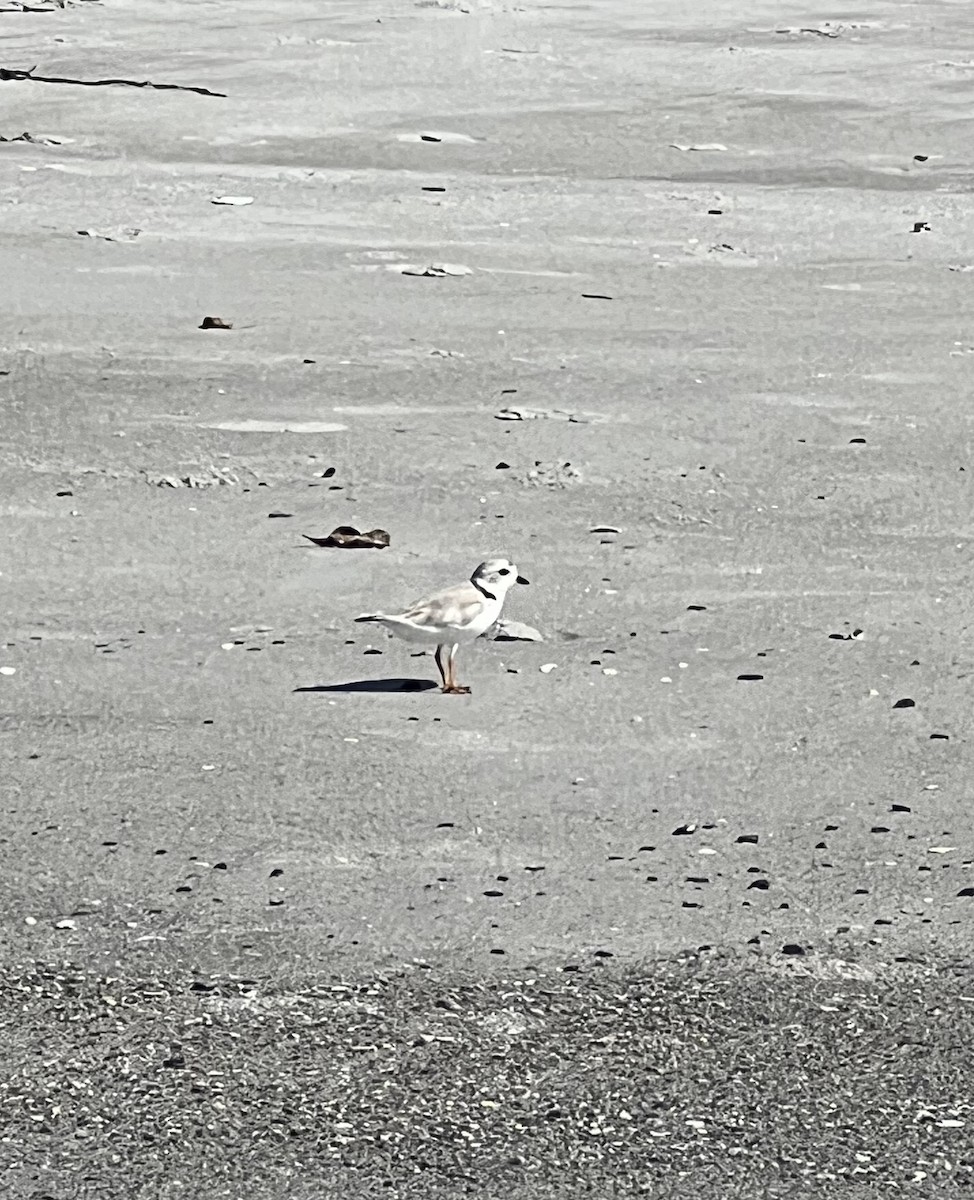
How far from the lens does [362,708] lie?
6.52 meters

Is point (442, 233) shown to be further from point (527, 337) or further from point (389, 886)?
point (389, 886)

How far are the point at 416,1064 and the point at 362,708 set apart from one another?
2.09 meters

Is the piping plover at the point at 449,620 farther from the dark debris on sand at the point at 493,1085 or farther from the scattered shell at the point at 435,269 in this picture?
the scattered shell at the point at 435,269

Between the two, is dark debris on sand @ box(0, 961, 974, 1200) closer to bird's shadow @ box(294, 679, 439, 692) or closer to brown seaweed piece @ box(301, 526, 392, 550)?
bird's shadow @ box(294, 679, 439, 692)

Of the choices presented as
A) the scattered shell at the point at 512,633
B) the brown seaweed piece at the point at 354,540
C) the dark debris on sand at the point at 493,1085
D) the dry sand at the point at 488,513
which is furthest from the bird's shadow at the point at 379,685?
the dark debris on sand at the point at 493,1085

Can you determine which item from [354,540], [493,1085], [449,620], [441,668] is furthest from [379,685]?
[493,1085]

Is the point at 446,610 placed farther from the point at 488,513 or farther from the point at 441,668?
the point at 488,513

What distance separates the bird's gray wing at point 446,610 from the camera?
662cm

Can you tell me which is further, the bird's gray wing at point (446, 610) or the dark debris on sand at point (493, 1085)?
the bird's gray wing at point (446, 610)

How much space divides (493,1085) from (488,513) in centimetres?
422

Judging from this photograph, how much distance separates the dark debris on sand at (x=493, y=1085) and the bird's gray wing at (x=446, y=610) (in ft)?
5.97

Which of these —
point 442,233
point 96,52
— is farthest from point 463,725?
point 96,52

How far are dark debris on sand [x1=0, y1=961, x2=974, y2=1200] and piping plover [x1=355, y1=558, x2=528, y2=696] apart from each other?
1.80 meters

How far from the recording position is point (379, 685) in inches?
265
